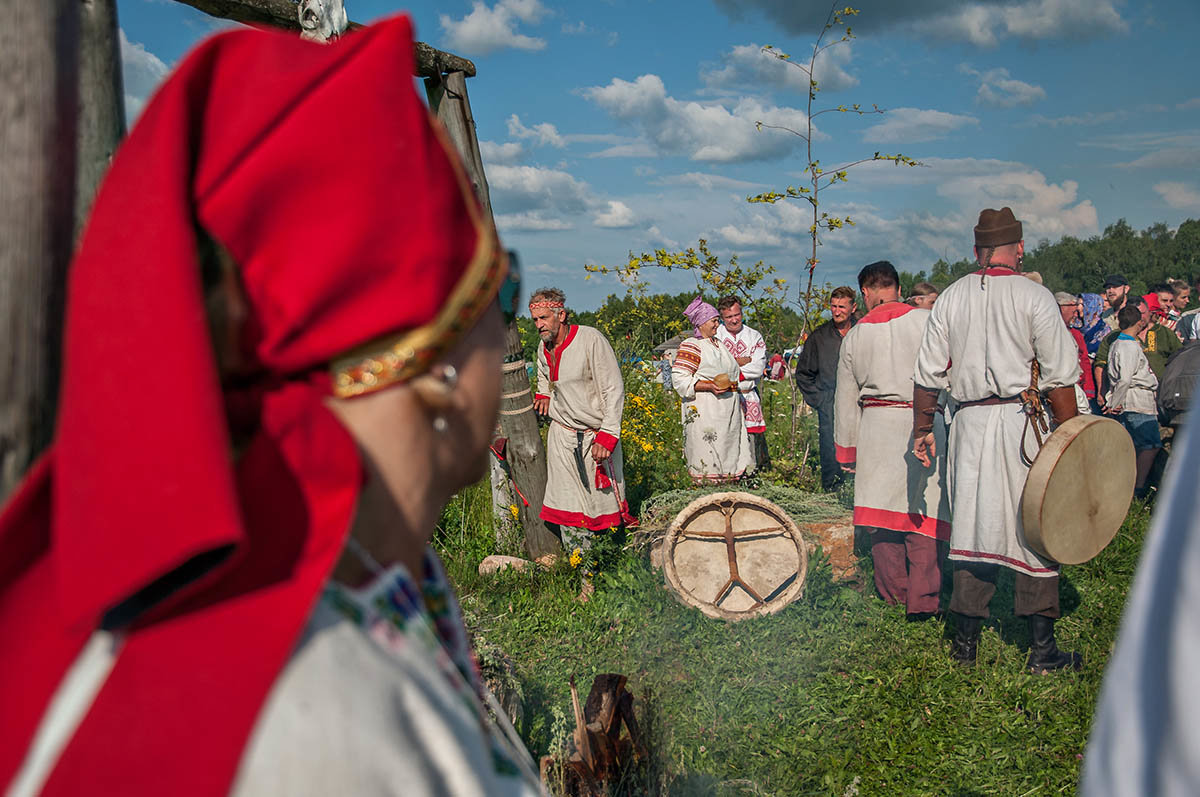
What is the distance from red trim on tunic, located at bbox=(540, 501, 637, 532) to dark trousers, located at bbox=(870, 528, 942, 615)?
1.80 m

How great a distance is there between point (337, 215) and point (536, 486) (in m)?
5.65

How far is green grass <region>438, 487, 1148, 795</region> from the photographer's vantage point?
3766mm

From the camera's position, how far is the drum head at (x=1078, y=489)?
13.6ft

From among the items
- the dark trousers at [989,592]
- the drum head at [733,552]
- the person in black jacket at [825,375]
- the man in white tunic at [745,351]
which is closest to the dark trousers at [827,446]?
the person in black jacket at [825,375]

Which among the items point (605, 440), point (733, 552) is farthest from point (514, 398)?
point (733, 552)

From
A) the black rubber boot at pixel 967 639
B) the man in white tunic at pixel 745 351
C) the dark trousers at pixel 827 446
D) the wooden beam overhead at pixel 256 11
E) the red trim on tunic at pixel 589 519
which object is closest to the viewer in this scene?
the wooden beam overhead at pixel 256 11

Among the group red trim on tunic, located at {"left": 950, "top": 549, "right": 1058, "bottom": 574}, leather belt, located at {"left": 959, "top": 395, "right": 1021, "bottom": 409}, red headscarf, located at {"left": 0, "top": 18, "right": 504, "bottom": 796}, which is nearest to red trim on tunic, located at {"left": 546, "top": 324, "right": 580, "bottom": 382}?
leather belt, located at {"left": 959, "top": 395, "right": 1021, "bottom": 409}

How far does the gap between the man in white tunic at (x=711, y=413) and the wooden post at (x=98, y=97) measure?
21.0ft

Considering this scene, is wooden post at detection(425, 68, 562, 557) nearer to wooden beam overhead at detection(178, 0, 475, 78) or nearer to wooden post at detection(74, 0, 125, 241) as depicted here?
wooden beam overhead at detection(178, 0, 475, 78)

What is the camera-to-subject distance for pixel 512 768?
3.25ft

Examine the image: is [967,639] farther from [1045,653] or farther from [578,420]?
[578,420]

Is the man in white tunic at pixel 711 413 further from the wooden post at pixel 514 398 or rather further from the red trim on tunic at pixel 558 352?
the red trim on tunic at pixel 558 352

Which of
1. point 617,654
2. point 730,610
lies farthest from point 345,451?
point 730,610

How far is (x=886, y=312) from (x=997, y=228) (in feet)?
4.23
